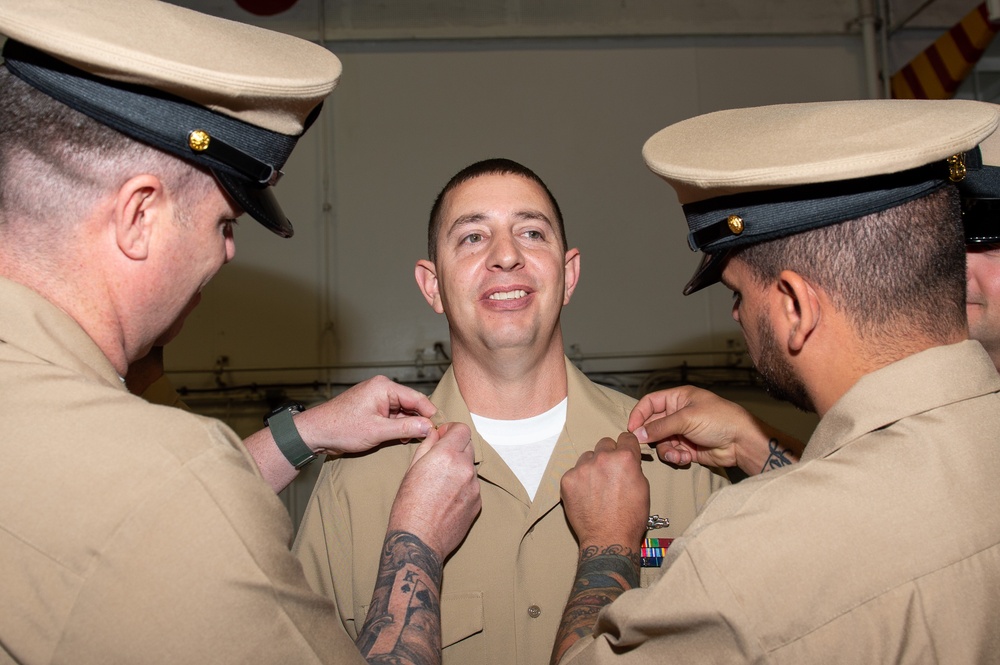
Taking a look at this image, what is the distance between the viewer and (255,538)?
111 cm

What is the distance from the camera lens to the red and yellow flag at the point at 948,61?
4570mm

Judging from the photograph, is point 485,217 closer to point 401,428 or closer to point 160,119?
point 401,428

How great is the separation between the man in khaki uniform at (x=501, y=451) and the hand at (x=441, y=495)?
0.51 ft

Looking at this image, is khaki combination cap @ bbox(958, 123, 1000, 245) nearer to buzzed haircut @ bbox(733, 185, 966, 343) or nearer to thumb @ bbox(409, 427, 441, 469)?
buzzed haircut @ bbox(733, 185, 966, 343)

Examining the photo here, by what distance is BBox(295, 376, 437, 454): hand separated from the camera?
6.79ft

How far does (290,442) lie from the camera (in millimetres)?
2180

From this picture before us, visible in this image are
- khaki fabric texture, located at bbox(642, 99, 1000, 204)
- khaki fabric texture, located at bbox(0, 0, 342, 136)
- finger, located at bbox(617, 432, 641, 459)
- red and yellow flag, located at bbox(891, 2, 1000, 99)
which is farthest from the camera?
red and yellow flag, located at bbox(891, 2, 1000, 99)

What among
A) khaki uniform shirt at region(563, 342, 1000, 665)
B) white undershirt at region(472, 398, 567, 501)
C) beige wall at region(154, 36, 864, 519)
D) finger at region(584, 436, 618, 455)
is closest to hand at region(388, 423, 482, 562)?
white undershirt at region(472, 398, 567, 501)

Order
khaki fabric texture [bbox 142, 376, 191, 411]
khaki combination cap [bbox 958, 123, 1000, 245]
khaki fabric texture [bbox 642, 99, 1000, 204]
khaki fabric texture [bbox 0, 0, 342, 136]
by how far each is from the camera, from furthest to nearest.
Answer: khaki fabric texture [bbox 142, 376, 191, 411]
khaki combination cap [bbox 958, 123, 1000, 245]
khaki fabric texture [bbox 642, 99, 1000, 204]
khaki fabric texture [bbox 0, 0, 342, 136]

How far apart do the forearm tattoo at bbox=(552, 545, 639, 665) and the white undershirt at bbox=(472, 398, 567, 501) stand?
408 mm

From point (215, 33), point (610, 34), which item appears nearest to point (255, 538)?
point (215, 33)

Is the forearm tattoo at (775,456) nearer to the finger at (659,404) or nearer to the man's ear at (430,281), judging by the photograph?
the finger at (659,404)

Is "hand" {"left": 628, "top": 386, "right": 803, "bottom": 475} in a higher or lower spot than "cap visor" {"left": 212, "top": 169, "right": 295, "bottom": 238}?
lower

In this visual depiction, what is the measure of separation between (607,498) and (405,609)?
54cm
